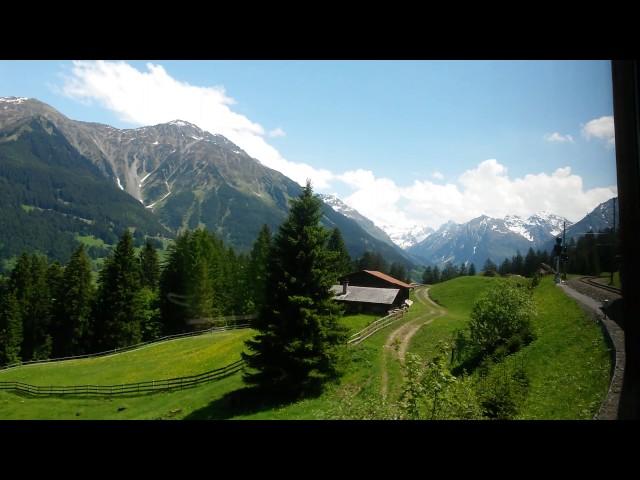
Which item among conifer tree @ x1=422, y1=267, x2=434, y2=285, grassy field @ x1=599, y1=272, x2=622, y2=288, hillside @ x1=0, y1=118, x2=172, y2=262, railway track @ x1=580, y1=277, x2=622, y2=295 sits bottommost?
conifer tree @ x1=422, y1=267, x2=434, y2=285

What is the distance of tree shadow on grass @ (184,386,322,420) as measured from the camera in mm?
9414

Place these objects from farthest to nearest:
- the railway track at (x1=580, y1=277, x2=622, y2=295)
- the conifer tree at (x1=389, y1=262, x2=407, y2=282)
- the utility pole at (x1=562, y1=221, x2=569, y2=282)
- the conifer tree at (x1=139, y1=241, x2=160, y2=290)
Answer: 1. the conifer tree at (x1=139, y1=241, x2=160, y2=290)
2. the conifer tree at (x1=389, y1=262, x2=407, y2=282)
3. the utility pole at (x1=562, y1=221, x2=569, y2=282)
4. the railway track at (x1=580, y1=277, x2=622, y2=295)

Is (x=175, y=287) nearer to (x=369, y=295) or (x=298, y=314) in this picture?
(x=369, y=295)

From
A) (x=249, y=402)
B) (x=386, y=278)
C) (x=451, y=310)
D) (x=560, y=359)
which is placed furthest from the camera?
(x=386, y=278)

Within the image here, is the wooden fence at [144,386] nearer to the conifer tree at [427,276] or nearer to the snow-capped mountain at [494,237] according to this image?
the snow-capped mountain at [494,237]

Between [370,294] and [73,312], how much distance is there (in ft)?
59.5

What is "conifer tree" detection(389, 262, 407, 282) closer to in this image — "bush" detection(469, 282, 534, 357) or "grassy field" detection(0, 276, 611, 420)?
"grassy field" detection(0, 276, 611, 420)

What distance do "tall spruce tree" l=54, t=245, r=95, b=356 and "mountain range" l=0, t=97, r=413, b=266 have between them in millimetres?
27760

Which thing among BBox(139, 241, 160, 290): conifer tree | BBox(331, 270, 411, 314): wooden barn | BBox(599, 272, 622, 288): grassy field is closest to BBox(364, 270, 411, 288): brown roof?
BBox(331, 270, 411, 314): wooden barn

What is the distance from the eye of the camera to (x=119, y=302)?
22422mm

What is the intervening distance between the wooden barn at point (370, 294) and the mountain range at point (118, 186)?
27919 mm

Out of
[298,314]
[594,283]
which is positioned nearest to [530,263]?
[594,283]

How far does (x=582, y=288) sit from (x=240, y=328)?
1472 centimetres
